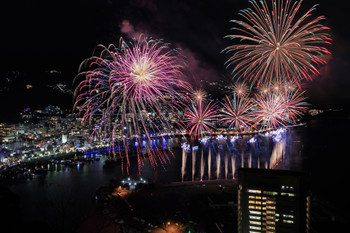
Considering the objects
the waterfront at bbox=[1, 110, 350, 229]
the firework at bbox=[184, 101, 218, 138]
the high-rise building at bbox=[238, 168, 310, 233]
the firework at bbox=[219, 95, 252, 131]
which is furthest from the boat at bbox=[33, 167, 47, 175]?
the high-rise building at bbox=[238, 168, 310, 233]

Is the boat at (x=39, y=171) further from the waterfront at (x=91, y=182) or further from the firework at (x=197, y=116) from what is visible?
the firework at (x=197, y=116)

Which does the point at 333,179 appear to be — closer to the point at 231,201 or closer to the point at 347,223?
the point at 347,223

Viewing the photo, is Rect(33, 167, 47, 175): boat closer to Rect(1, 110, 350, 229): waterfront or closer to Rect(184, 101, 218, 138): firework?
Rect(1, 110, 350, 229): waterfront

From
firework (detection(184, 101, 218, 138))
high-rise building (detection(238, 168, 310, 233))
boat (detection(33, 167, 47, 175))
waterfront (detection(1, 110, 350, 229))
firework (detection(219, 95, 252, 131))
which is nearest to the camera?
high-rise building (detection(238, 168, 310, 233))

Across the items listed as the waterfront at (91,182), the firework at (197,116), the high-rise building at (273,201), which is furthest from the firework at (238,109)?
the high-rise building at (273,201)

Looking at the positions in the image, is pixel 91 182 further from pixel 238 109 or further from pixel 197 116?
pixel 238 109

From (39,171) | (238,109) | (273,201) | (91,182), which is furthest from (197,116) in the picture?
(273,201)
